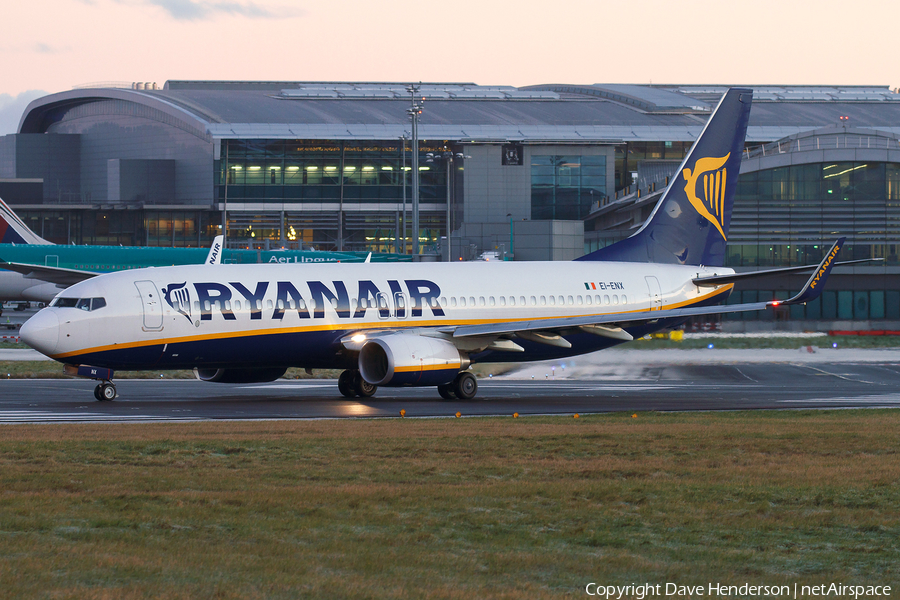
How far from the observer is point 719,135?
127ft

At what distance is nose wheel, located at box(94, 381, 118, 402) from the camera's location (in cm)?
2893

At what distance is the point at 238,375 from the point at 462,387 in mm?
6811

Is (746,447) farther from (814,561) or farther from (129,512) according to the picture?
(129,512)

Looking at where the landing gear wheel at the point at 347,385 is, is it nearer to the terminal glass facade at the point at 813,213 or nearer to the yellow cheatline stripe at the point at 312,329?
the yellow cheatline stripe at the point at 312,329

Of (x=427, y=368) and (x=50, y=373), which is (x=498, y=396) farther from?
(x=50, y=373)

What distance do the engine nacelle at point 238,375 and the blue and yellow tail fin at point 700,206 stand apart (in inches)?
499

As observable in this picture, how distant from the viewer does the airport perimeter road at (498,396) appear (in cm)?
2641

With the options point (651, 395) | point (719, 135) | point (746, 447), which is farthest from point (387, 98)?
point (746, 447)

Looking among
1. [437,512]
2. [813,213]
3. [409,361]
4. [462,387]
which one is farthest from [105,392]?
[813,213]

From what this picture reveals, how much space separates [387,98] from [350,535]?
382ft

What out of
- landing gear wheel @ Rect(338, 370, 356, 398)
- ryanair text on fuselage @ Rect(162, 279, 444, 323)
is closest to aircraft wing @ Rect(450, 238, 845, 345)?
ryanair text on fuselage @ Rect(162, 279, 444, 323)

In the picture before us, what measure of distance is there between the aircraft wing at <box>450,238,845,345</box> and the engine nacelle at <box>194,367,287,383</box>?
17.9ft

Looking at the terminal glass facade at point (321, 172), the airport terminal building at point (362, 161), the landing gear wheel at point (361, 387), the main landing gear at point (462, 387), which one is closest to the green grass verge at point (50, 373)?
the landing gear wheel at point (361, 387)

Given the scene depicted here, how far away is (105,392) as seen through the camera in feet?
95.3
